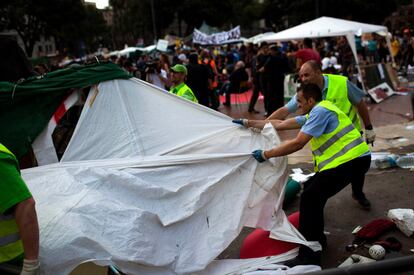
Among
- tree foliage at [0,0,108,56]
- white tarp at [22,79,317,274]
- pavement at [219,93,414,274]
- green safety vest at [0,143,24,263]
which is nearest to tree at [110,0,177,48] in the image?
tree foliage at [0,0,108,56]

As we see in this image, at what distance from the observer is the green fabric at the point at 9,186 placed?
2072 millimetres

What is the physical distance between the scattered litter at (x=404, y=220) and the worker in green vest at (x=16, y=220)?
3155 millimetres

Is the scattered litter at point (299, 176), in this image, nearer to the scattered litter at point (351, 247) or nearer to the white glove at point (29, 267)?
the scattered litter at point (351, 247)

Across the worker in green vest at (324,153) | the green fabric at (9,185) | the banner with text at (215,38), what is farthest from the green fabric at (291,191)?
the banner with text at (215,38)

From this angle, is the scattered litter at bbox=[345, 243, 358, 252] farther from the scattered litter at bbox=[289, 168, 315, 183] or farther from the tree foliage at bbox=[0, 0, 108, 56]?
the tree foliage at bbox=[0, 0, 108, 56]

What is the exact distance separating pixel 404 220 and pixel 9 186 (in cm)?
334

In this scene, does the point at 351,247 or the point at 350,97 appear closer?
the point at 351,247

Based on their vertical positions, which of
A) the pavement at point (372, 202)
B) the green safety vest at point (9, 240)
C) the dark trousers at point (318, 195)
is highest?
the green safety vest at point (9, 240)

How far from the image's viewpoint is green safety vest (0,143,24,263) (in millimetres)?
2230

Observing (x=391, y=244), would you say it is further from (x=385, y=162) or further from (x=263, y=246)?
(x=385, y=162)

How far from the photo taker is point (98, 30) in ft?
233

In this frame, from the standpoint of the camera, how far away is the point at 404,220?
400 cm

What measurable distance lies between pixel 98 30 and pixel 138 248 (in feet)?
237

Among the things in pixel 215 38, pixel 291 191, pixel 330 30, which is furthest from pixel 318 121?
pixel 215 38
